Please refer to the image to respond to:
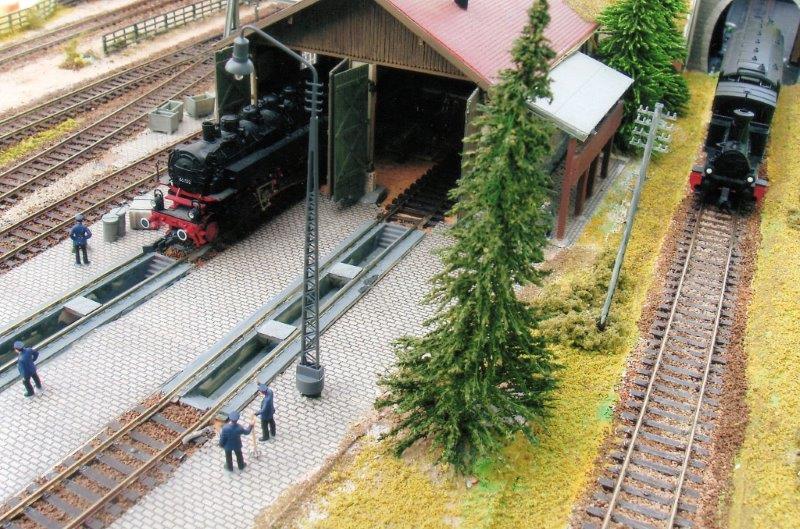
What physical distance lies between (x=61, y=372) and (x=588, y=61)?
18.4m

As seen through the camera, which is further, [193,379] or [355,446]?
[193,379]

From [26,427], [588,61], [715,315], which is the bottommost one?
[26,427]

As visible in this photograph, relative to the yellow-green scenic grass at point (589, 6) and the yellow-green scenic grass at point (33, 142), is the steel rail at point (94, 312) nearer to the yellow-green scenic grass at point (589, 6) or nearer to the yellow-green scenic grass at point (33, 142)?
the yellow-green scenic grass at point (33, 142)

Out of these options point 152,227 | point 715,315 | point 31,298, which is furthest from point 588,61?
point 31,298

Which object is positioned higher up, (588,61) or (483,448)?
(588,61)

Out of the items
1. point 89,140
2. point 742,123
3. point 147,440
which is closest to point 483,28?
point 742,123

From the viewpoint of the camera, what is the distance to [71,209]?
24.7m

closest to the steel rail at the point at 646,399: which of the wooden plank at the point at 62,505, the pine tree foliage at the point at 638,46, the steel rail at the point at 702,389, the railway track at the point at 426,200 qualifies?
the steel rail at the point at 702,389

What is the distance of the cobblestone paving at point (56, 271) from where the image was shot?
67.2 ft

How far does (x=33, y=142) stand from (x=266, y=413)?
1747 cm

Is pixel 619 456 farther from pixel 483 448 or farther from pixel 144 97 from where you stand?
pixel 144 97

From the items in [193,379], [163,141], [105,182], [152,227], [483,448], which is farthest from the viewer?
[163,141]

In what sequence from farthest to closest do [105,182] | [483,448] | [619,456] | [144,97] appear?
1. [144,97]
2. [105,182]
3. [619,456]
4. [483,448]

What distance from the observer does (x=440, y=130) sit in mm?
30906
